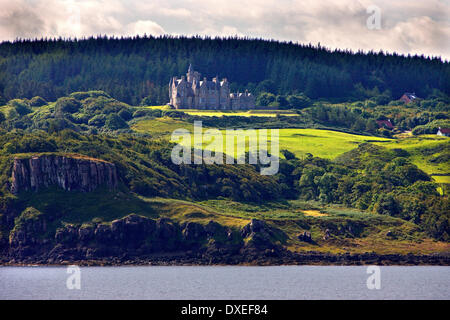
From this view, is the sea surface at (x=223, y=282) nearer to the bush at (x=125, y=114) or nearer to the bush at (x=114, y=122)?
the bush at (x=114, y=122)

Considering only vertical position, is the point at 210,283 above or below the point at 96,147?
below

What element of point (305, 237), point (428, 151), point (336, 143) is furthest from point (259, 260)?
point (336, 143)
